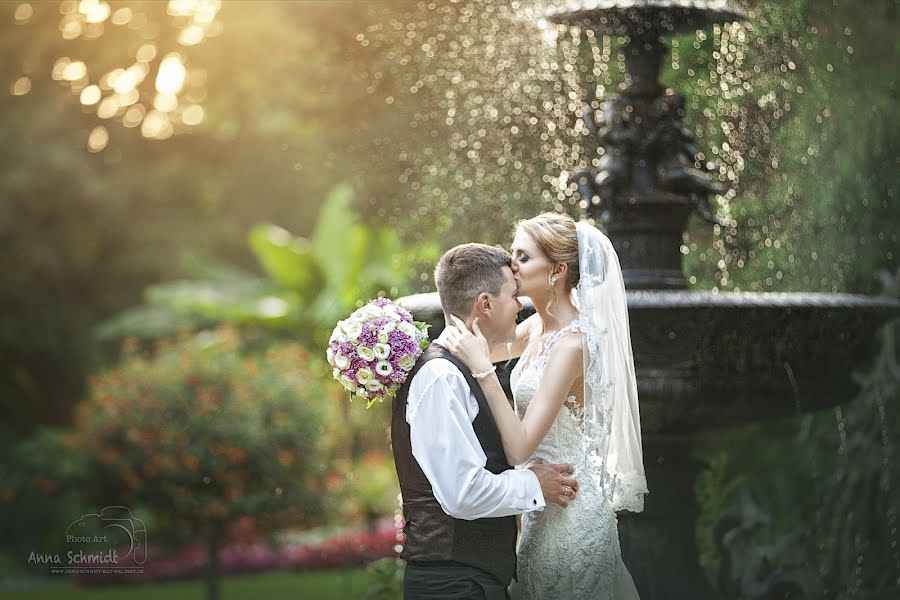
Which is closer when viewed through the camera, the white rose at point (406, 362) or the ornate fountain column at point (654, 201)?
the white rose at point (406, 362)

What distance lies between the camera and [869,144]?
7.83 metres

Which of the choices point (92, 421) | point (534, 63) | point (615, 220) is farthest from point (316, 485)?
point (615, 220)

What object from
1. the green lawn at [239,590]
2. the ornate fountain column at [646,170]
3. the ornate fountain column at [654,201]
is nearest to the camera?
the ornate fountain column at [654,201]

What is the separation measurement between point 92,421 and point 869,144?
248 inches

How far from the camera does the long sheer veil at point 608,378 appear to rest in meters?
3.49

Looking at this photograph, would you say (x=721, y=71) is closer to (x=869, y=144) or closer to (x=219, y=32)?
(x=869, y=144)

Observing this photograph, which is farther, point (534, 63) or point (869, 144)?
point (534, 63)

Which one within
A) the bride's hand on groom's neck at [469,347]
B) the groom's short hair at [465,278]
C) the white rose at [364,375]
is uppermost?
the groom's short hair at [465,278]

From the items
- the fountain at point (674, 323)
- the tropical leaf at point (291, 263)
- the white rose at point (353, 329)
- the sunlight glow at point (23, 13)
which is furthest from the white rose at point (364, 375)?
the sunlight glow at point (23, 13)

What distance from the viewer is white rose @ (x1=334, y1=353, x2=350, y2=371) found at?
3.24m

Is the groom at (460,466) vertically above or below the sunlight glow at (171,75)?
below

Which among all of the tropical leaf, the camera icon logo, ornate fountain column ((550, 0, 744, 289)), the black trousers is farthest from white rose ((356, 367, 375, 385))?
the tropical leaf

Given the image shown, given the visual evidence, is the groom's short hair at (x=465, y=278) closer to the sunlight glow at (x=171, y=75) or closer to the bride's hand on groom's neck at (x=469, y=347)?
the bride's hand on groom's neck at (x=469, y=347)

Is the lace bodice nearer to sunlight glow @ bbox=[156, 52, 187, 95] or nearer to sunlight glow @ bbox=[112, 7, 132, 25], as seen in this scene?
sunlight glow @ bbox=[112, 7, 132, 25]
